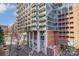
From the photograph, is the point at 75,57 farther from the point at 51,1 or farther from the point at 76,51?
the point at 51,1

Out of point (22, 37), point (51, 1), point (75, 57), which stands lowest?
point (75, 57)

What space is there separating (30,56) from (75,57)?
36cm

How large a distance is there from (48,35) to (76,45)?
0.23m

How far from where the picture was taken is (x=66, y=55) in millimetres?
1381

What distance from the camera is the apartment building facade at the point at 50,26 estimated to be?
1.38 m

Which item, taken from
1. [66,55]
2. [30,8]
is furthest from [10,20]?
[66,55]

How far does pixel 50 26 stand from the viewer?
1387 mm

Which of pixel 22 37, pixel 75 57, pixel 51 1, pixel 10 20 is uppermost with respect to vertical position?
pixel 51 1

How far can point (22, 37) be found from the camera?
1.40 m

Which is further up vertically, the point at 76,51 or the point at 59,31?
the point at 59,31

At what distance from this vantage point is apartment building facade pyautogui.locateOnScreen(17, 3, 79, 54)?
1381 mm

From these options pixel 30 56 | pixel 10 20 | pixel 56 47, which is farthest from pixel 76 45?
pixel 10 20

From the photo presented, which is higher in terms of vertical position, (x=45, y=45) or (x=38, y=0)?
A: (x=38, y=0)

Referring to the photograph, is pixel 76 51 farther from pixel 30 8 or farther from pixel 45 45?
pixel 30 8
